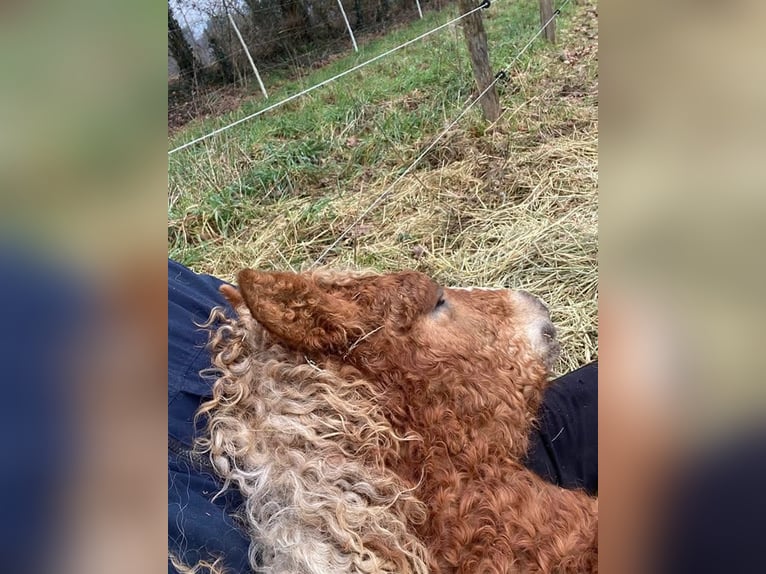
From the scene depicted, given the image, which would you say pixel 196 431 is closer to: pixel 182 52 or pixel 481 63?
pixel 481 63

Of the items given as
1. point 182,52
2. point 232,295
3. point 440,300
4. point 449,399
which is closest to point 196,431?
point 232,295

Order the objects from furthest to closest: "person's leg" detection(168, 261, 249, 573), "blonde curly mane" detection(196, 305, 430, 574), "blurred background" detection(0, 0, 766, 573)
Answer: "blonde curly mane" detection(196, 305, 430, 574) → "person's leg" detection(168, 261, 249, 573) → "blurred background" detection(0, 0, 766, 573)

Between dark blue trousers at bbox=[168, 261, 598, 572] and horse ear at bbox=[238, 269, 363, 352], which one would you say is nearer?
dark blue trousers at bbox=[168, 261, 598, 572]

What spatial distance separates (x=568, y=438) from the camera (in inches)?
87.9

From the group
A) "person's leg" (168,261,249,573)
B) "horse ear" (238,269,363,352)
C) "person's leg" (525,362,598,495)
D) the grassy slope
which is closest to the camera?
"person's leg" (168,261,249,573)

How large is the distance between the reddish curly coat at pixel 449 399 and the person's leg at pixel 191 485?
27 centimetres

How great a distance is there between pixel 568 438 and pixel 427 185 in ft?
11.4

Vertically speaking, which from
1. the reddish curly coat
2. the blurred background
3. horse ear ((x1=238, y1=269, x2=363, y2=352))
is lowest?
the reddish curly coat

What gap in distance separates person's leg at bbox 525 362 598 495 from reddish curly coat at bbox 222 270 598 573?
0.35 feet

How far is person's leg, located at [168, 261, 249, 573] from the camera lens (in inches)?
55.8

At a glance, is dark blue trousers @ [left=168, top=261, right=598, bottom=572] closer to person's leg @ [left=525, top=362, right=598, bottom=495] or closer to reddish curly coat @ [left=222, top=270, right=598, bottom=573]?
person's leg @ [left=525, top=362, right=598, bottom=495]

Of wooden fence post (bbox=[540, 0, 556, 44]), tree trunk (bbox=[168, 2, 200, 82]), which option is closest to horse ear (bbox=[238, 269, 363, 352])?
tree trunk (bbox=[168, 2, 200, 82])
